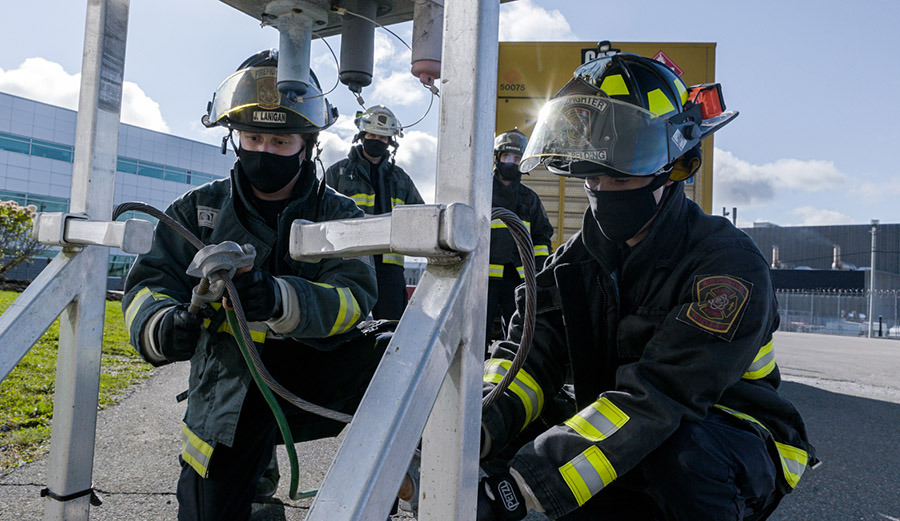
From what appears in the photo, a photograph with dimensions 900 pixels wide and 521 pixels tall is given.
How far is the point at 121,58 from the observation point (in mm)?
1528

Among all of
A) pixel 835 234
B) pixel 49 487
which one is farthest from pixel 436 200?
pixel 835 234

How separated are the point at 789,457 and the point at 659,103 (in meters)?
1.12

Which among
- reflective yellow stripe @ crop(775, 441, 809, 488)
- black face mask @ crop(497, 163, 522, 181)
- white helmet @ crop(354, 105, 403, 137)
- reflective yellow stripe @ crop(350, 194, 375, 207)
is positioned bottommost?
reflective yellow stripe @ crop(775, 441, 809, 488)

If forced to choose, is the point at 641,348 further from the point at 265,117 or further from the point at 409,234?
the point at 265,117

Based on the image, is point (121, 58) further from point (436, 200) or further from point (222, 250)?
point (436, 200)

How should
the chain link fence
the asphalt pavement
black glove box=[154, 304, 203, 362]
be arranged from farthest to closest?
the chain link fence, the asphalt pavement, black glove box=[154, 304, 203, 362]

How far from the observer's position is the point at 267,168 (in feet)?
6.91

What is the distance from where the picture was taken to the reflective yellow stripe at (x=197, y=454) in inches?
71.8

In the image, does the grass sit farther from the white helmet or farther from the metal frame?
the white helmet

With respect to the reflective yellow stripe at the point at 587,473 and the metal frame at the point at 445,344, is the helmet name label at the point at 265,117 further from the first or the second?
the reflective yellow stripe at the point at 587,473

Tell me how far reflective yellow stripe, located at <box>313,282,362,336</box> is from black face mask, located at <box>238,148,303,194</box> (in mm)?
465

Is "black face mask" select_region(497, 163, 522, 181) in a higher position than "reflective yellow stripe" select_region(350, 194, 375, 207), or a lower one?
higher

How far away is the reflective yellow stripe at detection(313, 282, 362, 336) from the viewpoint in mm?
1911

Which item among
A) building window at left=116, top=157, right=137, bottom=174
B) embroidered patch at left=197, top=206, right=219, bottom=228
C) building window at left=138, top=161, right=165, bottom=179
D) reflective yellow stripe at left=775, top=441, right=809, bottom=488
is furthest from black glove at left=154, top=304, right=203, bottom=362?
building window at left=138, top=161, right=165, bottom=179
